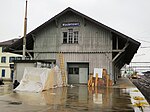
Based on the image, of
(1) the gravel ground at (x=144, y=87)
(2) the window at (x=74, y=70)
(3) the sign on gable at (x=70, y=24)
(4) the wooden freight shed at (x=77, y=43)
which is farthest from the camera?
(2) the window at (x=74, y=70)

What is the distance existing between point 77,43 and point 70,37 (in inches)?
39.3

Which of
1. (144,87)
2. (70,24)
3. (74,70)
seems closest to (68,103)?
(74,70)

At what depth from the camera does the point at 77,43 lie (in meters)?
23.5

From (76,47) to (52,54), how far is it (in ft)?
8.48

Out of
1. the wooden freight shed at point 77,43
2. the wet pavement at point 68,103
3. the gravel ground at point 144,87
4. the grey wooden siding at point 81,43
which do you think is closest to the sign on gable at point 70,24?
the wooden freight shed at point 77,43

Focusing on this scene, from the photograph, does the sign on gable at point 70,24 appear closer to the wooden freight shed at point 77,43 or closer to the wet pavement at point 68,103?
the wooden freight shed at point 77,43

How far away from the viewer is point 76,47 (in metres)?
23.4

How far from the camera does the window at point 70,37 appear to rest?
2370cm

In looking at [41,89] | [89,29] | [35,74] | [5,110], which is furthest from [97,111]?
[89,29]

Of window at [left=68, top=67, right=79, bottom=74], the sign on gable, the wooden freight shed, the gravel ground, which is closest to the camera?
the gravel ground

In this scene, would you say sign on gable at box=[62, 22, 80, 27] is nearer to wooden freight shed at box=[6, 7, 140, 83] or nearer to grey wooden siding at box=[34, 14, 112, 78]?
wooden freight shed at box=[6, 7, 140, 83]

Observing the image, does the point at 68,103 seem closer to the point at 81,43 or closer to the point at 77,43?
the point at 81,43

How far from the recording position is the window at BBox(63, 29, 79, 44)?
23703 mm

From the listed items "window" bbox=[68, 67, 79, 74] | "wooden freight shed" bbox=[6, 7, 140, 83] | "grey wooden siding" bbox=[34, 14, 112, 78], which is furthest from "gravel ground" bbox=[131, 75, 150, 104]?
"window" bbox=[68, 67, 79, 74]
